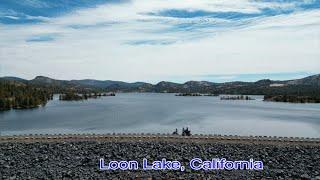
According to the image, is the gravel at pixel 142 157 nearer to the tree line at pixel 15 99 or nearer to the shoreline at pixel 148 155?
the shoreline at pixel 148 155

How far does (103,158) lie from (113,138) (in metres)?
8.03

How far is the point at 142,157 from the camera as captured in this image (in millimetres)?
40938

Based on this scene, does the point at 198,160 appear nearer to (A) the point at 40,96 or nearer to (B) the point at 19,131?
(B) the point at 19,131

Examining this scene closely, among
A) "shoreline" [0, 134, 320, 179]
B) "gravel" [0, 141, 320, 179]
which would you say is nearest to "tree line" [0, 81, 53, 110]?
"shoreline" [0, 134, 320, 179]

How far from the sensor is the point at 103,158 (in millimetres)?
40656

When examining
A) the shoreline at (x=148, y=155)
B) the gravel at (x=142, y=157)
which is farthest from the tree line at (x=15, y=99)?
the gravel at (x=142, y=157)

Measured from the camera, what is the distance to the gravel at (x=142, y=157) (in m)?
35.4

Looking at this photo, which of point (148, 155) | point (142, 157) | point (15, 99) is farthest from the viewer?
point (15, 99)

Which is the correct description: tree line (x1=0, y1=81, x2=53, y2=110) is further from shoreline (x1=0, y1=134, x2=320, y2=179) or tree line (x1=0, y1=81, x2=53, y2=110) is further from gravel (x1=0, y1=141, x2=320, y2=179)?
gravel (x1=0, y1=141, x2=320, y2=179)

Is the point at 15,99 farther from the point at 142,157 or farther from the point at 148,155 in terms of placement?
the point at 142,157

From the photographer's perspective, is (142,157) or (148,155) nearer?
(142,157)

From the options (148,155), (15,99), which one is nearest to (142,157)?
(148,155)

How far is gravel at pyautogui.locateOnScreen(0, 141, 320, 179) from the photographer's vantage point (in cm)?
3541

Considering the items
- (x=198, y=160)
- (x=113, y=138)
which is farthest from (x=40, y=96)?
(x=198, y=160)
